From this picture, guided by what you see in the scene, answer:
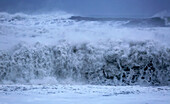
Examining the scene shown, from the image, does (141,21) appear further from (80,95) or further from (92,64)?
(80,95)

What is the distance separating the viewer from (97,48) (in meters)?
3.43

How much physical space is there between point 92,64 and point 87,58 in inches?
5.0

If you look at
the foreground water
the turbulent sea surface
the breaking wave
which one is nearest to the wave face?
the turbulent sea surface

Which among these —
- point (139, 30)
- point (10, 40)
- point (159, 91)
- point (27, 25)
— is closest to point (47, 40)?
point (10, 40)

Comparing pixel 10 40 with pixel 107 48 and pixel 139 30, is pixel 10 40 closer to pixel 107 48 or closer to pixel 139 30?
pixel 107 48

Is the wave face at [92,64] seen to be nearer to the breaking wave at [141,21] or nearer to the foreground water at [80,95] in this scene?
the foreground water at [80,95]

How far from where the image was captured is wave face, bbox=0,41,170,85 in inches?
123

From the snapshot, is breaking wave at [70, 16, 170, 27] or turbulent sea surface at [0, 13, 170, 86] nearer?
turbulent sea surface at [0, 13, 170, 86]

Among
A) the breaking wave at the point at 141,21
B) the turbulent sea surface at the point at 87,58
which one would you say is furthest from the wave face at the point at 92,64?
the breaking wave at the point at 141,21

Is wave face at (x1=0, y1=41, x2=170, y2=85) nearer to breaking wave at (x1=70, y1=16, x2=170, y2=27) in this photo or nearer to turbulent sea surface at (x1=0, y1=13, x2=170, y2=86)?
turbulent sea surface at (x1=0, y1=13, x2=170, y2=86)

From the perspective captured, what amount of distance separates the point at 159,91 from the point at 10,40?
8.29 feet

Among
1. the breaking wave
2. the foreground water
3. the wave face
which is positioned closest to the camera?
the foreground water

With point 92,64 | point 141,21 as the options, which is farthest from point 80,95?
point 141,21

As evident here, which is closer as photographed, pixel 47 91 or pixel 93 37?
pixel 47 91
